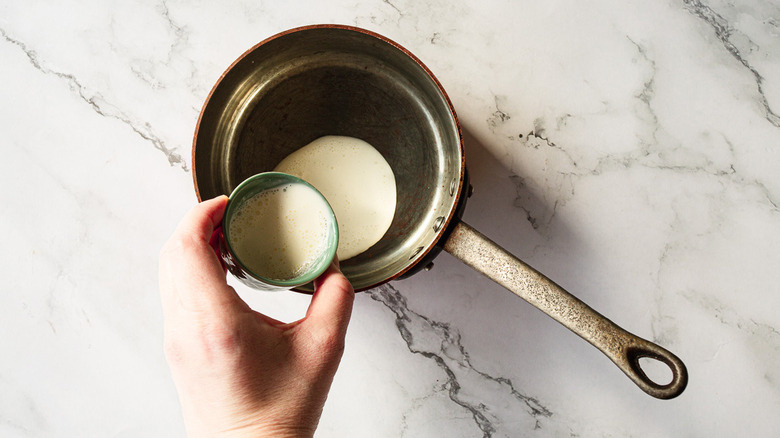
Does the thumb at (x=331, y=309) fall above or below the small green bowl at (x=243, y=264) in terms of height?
below

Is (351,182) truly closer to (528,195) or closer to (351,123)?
(351,123)

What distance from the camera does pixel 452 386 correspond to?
2.52ft

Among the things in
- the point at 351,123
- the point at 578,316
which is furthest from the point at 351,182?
the point at 578,316

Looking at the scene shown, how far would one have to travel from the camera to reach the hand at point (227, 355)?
1.66 ft

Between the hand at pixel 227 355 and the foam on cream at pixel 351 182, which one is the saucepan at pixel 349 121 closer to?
the foam on cream at pixel 351 182

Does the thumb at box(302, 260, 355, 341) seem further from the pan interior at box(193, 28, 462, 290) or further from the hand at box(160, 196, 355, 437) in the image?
the pan interior at box(193, 28, 462, 290)

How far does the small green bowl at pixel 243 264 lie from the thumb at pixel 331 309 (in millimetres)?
18

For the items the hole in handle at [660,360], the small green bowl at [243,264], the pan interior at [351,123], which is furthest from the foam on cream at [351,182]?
the hole in handle at [660,360]

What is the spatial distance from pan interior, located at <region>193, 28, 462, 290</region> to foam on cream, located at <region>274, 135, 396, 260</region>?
1 centimetres

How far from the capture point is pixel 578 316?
60cm

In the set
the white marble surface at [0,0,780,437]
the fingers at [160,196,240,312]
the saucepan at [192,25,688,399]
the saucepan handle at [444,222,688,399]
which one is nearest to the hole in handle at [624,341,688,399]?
the saucepan handle at [444,222,688,399]

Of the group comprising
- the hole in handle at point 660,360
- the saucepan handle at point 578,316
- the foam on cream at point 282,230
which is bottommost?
the hole in handle at point 660,360

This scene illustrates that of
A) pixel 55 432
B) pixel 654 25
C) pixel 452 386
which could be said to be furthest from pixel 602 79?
pixel 55 432

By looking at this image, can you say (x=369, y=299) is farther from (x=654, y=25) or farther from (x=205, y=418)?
(x=654, y=25)
